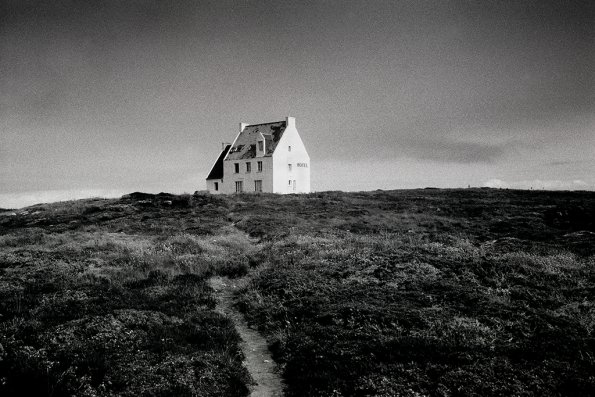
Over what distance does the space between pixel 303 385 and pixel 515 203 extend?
158 feet

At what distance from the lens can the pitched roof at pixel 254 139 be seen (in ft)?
204

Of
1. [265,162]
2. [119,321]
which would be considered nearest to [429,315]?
[119,321]

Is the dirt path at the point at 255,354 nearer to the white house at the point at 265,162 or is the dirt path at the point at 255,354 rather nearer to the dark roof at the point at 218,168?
the white house at the point at 265,162

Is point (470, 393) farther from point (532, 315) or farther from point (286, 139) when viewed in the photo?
point (286, 139)

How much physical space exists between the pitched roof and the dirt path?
46073 mm

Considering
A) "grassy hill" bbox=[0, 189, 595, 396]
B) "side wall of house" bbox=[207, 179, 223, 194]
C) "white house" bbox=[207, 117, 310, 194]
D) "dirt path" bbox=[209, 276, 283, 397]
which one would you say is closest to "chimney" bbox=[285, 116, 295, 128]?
"white house" bbox=[207, 117, 310, 194]

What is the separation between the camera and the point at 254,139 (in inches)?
2539

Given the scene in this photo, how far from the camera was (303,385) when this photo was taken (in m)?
9.28

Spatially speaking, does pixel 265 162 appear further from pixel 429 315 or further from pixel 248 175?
pixel 429 315

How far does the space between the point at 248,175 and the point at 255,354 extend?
52721mm

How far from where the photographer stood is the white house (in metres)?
61.4

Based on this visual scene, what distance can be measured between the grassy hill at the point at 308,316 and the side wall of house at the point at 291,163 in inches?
1294

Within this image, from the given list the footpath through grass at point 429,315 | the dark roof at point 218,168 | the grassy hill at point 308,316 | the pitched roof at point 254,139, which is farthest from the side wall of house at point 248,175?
the footpath through grass at point 429,315

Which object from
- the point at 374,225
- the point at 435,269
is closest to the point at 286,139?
the point at 374,225
